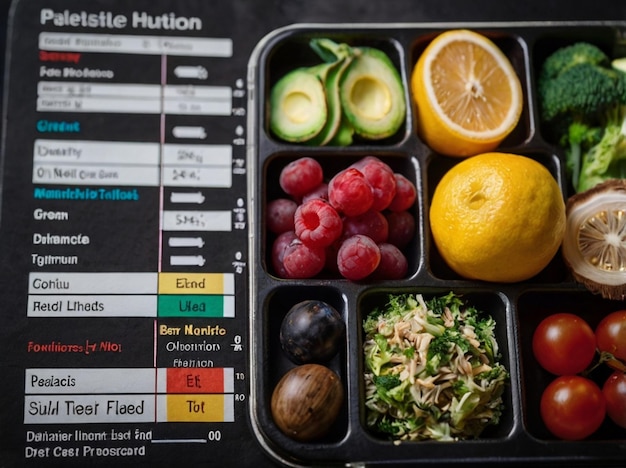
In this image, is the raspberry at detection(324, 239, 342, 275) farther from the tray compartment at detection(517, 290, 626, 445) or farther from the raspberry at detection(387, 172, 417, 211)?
the tray compartment at detection(517, 290, 626, 445)

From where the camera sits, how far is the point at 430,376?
139 centimetres

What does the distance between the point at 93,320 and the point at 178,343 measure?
20cm

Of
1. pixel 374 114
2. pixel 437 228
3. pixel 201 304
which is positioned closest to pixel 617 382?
pixel 437 228

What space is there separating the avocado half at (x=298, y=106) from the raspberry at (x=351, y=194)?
0.62ft

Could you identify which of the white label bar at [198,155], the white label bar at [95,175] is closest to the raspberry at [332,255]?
the white label bar at [198,155]

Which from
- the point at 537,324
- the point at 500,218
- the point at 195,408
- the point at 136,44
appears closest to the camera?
the point at 500,218

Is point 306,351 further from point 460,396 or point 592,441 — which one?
point 592,441

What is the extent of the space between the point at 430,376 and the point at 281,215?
0.49 m

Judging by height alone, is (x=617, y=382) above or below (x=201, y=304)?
below

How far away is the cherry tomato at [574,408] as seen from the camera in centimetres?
142

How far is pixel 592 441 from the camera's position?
4.72ft

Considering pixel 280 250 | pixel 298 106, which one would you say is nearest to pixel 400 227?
pixel 280 250

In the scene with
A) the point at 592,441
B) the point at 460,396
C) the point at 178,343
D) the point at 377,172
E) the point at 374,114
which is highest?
the point at 374,114

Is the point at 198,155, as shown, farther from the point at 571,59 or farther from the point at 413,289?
the point at 571,59
